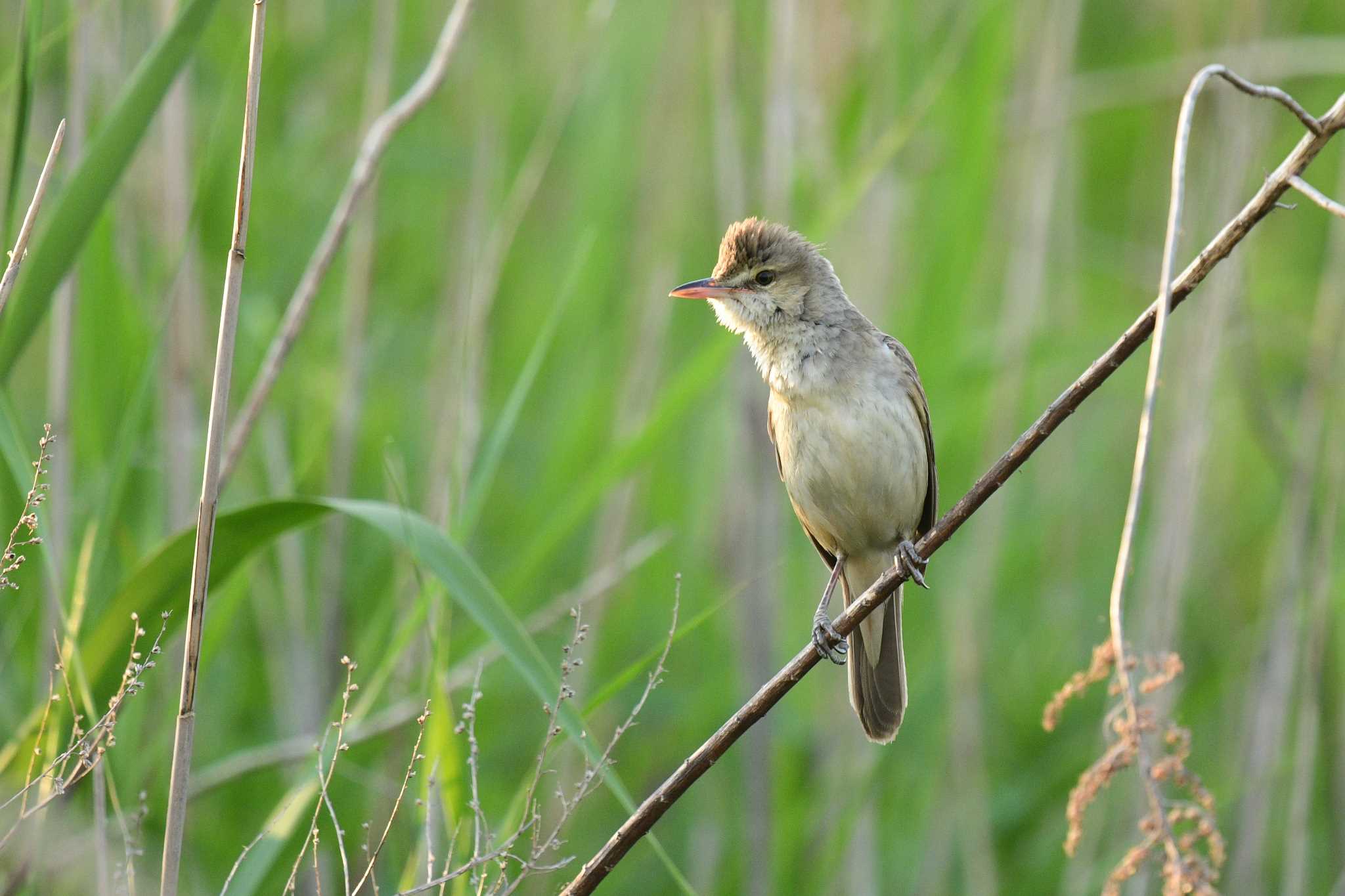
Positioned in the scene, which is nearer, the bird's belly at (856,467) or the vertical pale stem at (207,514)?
the vertical pale stem at (207,514)

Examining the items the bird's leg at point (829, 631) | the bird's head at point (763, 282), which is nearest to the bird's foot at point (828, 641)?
the bird's leg at point (829, 631)

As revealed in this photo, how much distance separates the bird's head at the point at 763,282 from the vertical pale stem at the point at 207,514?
1.42m

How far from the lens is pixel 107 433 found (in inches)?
114

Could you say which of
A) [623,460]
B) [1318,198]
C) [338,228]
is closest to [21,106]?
[338,228]

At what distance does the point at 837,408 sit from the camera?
2.96 meters

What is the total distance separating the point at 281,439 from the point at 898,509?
163cm

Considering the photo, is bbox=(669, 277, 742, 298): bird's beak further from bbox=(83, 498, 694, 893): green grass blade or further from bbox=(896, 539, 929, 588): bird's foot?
bbox=(83, 498, 694, 893): green grass blade

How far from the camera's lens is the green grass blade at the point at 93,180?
199cm

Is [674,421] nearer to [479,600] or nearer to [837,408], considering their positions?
[837,408]

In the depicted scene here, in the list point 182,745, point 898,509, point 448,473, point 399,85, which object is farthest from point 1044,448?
point 182,745

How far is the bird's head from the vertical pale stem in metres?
1.42

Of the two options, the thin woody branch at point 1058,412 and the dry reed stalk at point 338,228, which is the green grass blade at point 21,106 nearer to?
the dry reed stalk at point 338,228

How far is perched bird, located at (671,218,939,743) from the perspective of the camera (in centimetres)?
297

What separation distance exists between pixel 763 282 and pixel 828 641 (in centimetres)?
93
